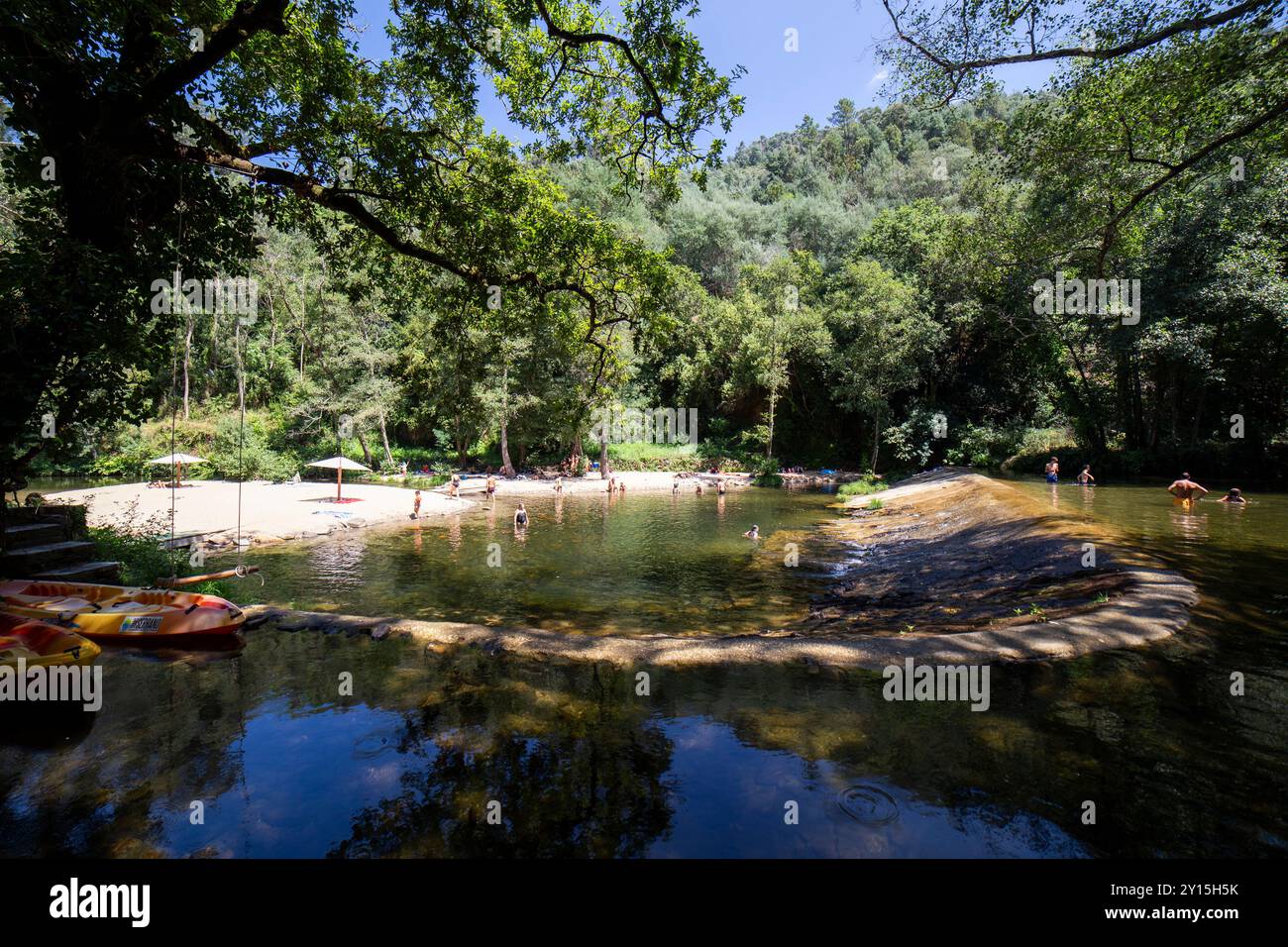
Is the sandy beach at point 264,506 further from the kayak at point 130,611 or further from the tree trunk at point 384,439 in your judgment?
the kayak at point 130,611

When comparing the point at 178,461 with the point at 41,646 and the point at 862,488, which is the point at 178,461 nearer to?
the point at 41,646

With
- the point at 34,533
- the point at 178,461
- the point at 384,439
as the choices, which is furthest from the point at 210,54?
the point at 384,439

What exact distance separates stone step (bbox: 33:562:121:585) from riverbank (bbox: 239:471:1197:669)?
299 centimetres

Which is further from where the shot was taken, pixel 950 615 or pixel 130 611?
pixel 950 615

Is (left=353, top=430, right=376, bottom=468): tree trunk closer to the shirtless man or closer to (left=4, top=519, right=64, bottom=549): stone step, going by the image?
(left=4, top=519, right=64, bottom=549): stone step

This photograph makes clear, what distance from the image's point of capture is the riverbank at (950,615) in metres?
7.16

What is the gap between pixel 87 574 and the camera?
923cm

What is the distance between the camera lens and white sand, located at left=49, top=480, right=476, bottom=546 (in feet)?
63.8

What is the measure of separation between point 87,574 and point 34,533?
123cm

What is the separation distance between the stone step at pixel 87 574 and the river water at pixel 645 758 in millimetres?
2865

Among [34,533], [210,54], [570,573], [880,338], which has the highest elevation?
[880,338]

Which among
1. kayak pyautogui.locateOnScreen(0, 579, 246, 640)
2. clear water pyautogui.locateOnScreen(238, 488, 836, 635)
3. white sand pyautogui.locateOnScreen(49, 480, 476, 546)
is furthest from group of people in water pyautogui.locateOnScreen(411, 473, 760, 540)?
kayak pyautogui.locateOnScreen(0, 579, 246, 640)

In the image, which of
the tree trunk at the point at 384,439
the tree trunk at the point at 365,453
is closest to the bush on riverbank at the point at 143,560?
the tree trunk at the point at 384,439
